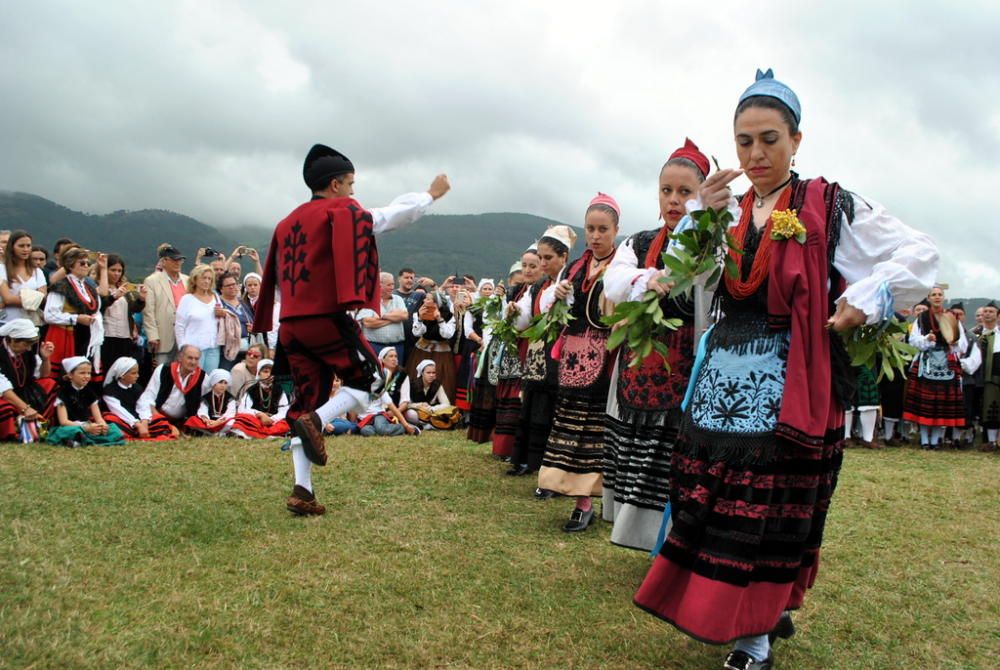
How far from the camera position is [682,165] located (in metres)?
4.15

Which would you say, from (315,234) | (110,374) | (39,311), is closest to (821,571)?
(315,234)

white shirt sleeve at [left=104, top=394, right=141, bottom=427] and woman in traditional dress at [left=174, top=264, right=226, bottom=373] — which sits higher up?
woman in traditional dress at [left=174, top=264, right=226, bottom=373]

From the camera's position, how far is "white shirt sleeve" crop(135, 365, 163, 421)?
861 cm

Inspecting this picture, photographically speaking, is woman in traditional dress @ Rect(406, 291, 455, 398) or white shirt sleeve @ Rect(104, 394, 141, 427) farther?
woman in traditional dress @ Rect(406, 291, 455, 398)

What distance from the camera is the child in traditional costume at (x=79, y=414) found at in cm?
754

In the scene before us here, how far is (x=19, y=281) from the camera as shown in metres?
8.47

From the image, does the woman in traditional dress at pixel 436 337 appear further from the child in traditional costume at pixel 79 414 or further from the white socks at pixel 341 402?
the white socks at pixel 341 402

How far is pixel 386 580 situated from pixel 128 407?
5.95 meters

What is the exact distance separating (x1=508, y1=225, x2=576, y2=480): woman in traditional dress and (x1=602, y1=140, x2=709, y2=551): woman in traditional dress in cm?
188

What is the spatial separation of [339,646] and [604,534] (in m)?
2.34

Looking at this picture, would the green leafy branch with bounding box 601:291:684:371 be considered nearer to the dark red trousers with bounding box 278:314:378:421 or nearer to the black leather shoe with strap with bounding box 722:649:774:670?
the black leather shoe with strap with bounding box 722:649:774:670

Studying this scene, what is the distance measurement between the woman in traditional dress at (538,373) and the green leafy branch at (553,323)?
598 millimetres

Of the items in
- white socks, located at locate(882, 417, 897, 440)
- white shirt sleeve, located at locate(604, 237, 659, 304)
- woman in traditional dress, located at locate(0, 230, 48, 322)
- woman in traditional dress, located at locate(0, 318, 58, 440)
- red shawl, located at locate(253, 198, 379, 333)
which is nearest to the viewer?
white shirt sleeve, located at locate(604, 237, 659, 304)

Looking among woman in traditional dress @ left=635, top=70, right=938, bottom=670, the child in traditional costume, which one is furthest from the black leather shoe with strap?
the child in traditional costume
